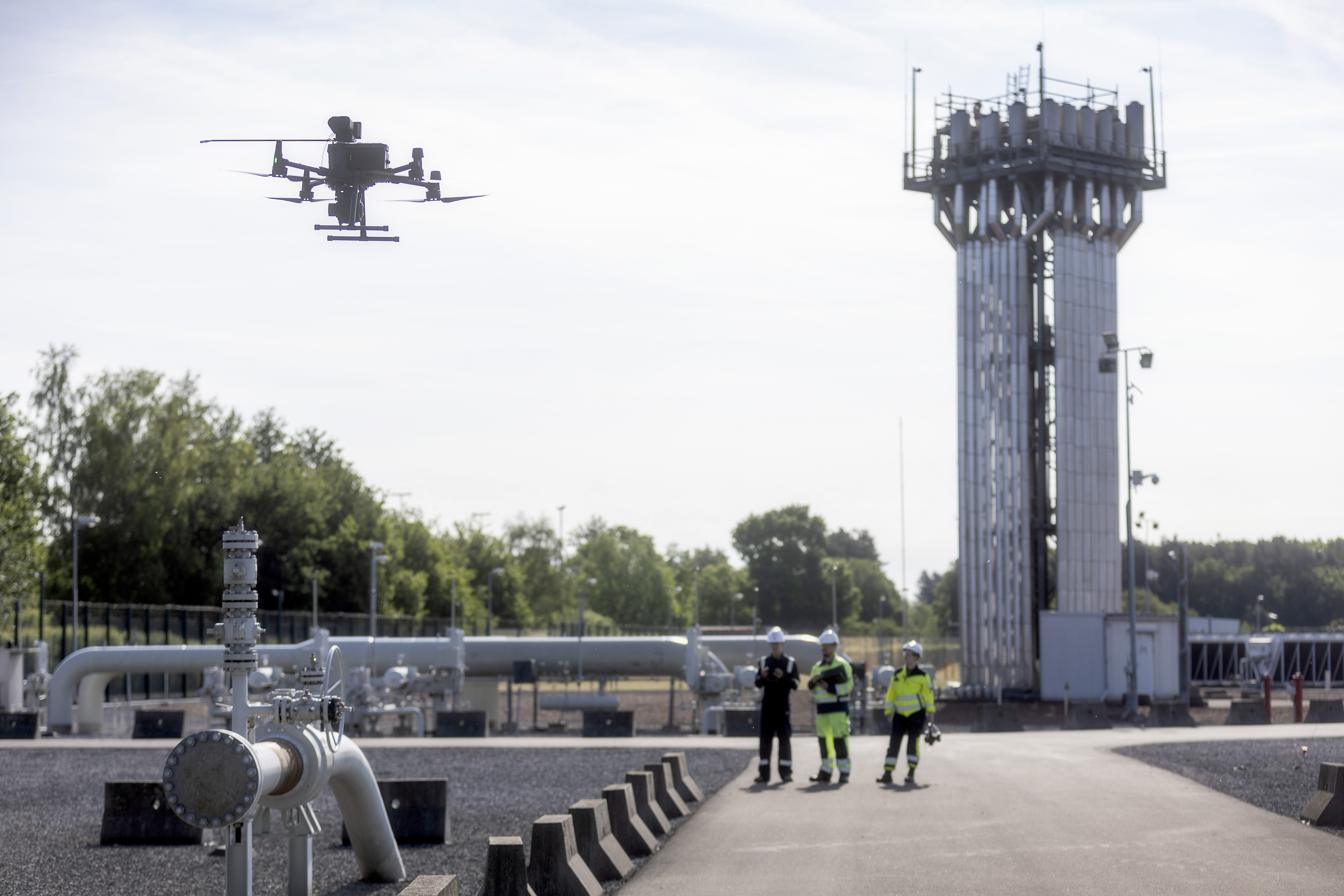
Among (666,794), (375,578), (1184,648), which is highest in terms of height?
(375,578)

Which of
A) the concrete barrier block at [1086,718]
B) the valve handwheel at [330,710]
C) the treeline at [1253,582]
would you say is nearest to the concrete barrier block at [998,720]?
the concrete barrier block at [1086,718]

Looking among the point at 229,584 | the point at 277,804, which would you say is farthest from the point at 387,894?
the point at 229,584

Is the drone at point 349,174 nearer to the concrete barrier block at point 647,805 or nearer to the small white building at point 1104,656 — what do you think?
the concrete barrier block at point 647,805

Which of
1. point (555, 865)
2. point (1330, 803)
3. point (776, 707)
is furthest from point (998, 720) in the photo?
point (555, 865)

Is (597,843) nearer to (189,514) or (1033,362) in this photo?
(1033,362)

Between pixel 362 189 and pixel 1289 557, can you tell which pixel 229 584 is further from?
pixel 1289 557
